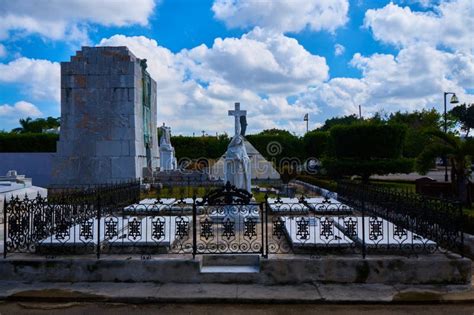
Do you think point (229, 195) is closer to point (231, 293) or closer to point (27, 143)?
point (231, 293)

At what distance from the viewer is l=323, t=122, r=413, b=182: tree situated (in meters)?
23.2

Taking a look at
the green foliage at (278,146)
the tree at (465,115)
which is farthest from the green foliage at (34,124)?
the tree at (465,115)

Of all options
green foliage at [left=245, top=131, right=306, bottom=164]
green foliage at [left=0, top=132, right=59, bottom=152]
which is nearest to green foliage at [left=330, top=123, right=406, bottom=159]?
green foliage at [left=245, top=131, right=306, bottom=164]

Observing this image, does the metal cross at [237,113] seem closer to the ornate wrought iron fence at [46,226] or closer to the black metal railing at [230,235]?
the black metal railing at [230,235]

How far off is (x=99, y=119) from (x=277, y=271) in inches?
645

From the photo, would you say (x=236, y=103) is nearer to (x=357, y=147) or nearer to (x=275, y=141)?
(x=357, y=147)

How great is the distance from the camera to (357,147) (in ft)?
79.0

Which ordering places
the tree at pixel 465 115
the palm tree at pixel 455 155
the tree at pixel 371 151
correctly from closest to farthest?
the palm tree at pixel 455 155
the tree at pixel 371 151
the tree at pixel 465 115

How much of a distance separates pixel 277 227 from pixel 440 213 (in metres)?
2.88

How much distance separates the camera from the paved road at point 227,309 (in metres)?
5.22

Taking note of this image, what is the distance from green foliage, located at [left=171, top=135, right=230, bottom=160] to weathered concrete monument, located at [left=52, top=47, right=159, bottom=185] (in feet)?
60.1

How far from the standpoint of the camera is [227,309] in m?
5.34

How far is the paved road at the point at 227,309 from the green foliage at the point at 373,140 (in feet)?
62.6

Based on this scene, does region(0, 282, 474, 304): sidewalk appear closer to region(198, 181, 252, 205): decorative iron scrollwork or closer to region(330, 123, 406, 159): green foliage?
region(198, 181, 252, 205): decorative iron scrollwork
